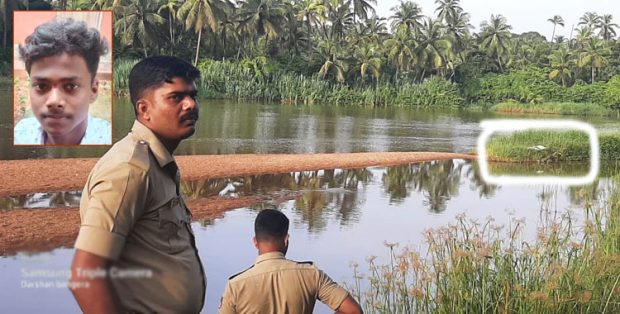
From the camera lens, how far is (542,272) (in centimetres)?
321

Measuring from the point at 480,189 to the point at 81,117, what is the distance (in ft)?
25.7

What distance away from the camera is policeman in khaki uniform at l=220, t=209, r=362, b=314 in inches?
78.7

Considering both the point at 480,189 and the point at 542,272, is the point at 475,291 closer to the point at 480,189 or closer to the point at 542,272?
the point at 542,272

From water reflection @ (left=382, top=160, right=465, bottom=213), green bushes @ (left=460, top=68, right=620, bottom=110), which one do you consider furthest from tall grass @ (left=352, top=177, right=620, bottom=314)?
green bushes @ (left=460, top=68, right=620, bottom=110)

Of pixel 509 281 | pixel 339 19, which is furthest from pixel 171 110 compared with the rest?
pixel 339 19

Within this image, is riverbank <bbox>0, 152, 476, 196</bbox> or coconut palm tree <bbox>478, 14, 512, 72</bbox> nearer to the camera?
riverbank <bbox>0, 152, 476, 196</bbox>

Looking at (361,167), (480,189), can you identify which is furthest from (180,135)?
(361,167)

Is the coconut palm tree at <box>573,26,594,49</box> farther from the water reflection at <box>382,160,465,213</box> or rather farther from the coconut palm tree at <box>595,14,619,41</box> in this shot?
the water reflection at <box>382,160,465,213</box>

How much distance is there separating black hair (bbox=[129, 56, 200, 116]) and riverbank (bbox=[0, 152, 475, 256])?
427 cm

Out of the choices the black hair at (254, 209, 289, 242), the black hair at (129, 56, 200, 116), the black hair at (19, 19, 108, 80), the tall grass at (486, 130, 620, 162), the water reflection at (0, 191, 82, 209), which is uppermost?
the black hair at (19, 19, 108, 80)

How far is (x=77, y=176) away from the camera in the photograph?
29.0 ft

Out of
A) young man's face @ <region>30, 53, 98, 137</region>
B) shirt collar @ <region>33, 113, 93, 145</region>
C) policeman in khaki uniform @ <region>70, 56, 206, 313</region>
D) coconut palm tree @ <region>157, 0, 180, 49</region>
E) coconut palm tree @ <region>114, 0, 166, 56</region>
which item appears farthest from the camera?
coconut palm tree @ <region>157, 0, 180, 49</region>

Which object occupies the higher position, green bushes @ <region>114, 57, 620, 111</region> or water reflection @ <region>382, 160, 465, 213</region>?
green bushes @ <region>114, 57, 620, 111</region>

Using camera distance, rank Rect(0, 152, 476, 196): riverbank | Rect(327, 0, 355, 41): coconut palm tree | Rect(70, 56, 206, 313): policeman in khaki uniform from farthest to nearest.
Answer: Rect(327, 0, 355, 41): coconut palm tree
Rect(0, 152, 476, 196): riverbank
Rect(70, 56, 206, 313): policeman in khaki uniform
